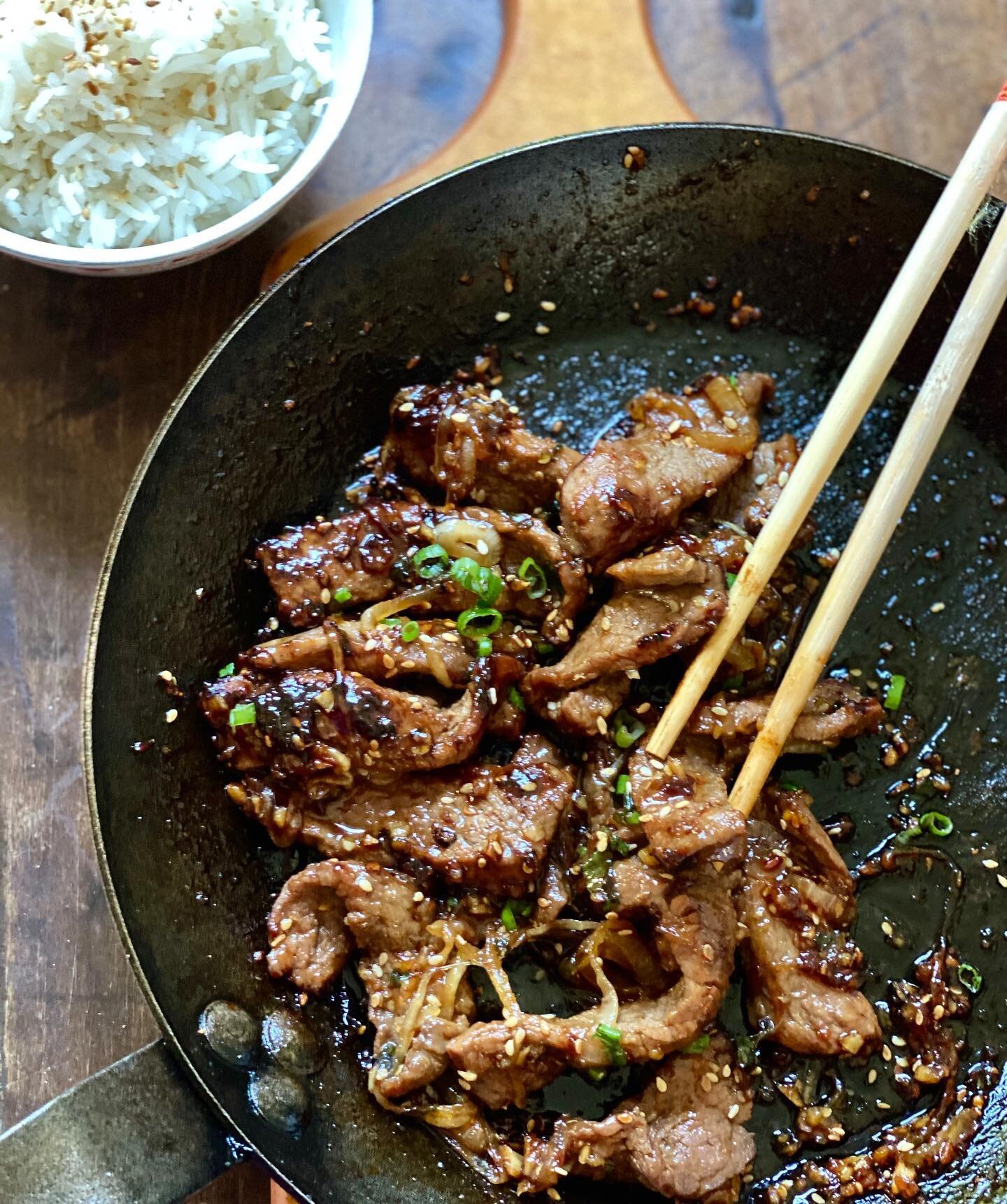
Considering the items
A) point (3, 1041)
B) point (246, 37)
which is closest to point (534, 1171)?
point (3, 1041)

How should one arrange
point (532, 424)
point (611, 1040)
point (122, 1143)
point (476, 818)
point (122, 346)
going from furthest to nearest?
1. point (122, 346)
2. point (532, 424)
3. point (476, 818)
4. point (611, 1040)
5. point (122, 1143)

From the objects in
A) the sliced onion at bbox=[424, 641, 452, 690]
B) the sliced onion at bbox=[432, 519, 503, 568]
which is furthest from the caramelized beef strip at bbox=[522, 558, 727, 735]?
the sliced onion at bbox=[432, 519, 503, 568]

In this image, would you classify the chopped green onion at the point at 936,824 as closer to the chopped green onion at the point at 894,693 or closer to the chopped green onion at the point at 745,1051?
the chopped green onion at the point at 894,693

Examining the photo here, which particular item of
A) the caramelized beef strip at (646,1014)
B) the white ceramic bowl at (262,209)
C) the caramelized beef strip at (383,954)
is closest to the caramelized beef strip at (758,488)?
the caramelized beef strip at (646,1014)

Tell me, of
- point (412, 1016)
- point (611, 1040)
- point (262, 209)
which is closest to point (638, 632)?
point (611, 1040)

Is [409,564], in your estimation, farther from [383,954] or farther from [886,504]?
[886,504]

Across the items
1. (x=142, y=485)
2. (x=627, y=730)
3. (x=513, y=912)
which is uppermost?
(x=142, y=485)

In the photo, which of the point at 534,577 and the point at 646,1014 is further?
the point at 534,577
